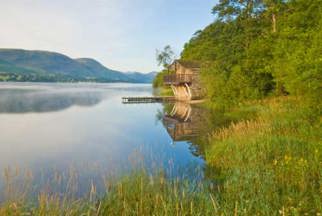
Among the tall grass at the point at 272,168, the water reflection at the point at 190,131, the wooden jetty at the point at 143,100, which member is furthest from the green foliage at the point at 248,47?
the wooden jetty at the point at 143,100

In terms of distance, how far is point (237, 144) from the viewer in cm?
1045

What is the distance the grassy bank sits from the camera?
5.20 meters

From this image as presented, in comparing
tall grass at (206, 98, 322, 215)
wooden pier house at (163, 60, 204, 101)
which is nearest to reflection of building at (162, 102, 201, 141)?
tall grass at (206, 98, 322, 215)

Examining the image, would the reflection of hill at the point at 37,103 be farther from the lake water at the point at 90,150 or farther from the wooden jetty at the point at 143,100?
the lake water at the point at 90,150

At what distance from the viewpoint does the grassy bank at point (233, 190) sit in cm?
520

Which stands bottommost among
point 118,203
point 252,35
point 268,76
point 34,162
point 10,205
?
point 34,162

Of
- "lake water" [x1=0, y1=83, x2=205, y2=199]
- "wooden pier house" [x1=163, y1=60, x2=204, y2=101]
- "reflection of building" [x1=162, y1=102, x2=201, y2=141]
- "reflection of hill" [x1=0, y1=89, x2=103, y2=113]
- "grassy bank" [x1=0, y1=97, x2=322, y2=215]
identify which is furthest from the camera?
"wooden pier house" [x1=163, y1=60, x2=204, y2=101]

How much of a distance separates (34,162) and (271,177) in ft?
34.2

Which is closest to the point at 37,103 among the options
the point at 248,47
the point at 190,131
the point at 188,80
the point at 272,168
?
the point at 188,80

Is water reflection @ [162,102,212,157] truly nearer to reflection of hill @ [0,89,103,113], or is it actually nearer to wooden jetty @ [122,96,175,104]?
reflection of hill @ [0,89,103,113]

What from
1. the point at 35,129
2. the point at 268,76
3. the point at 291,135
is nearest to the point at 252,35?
the point at 268,76

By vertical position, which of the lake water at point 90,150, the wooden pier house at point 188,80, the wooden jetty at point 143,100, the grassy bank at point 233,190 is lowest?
the lake water at point 90,150

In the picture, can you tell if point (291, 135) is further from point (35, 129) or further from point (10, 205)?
point (35, 129)

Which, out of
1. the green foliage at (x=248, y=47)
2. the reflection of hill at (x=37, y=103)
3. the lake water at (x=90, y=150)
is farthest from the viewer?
the reflection of hill at (x=37, y=103)
